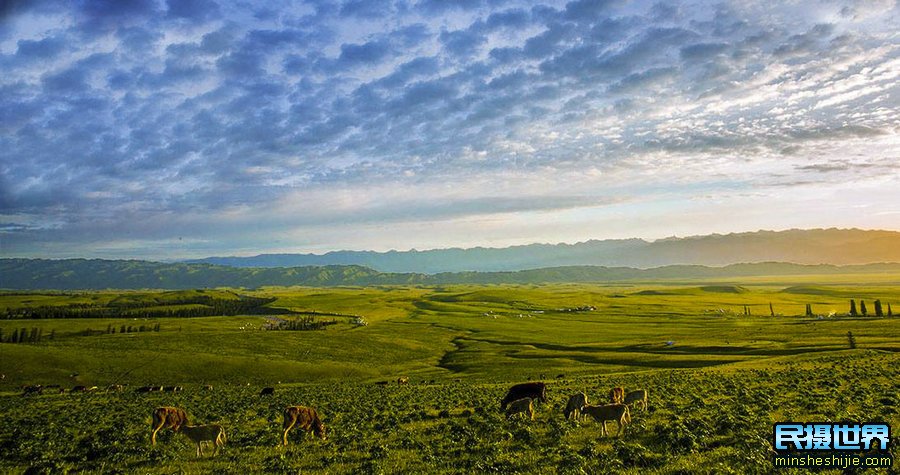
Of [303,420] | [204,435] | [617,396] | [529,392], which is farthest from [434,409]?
[204,435]

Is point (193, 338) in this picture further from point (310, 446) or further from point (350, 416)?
point (310, 446)

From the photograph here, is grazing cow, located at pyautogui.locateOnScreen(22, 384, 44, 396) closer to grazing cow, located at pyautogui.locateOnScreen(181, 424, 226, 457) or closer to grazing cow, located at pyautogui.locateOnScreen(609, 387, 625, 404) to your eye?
grazing cow, located at pyautogui.locateOnScreen(181, 424, 226, 457)

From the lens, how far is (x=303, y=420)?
1908cm

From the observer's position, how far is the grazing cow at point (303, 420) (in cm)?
1873

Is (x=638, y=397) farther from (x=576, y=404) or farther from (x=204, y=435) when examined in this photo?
(x=204, y=435)

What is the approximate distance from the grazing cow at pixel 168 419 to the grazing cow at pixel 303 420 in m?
4.45

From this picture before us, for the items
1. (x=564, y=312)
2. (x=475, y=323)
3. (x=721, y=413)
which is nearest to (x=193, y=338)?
(x=475, y=323)

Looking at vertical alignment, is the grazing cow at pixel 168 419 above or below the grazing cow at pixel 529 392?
above

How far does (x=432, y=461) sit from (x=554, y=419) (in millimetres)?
8069

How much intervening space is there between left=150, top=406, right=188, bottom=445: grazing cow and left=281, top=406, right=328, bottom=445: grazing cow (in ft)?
14.6

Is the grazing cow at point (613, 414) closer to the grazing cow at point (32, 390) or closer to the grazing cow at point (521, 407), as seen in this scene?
the grazing cow at point (521, 407)

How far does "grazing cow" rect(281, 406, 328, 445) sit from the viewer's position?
1873cm

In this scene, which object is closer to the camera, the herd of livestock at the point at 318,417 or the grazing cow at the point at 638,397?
the herd of livestock at the point at 318,417

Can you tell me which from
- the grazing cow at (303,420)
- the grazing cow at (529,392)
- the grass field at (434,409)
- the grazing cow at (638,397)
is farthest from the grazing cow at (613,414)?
the grazing cow at (303,420)
